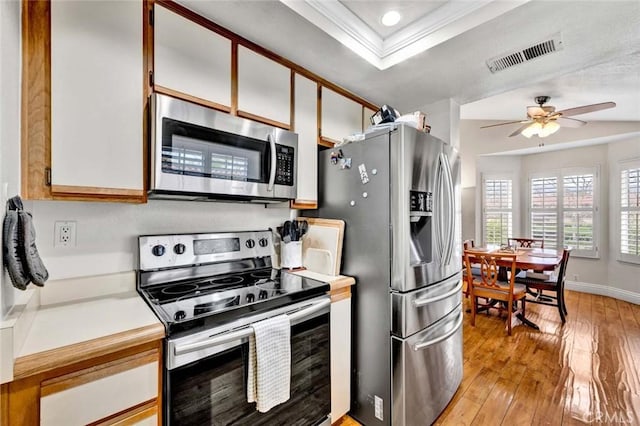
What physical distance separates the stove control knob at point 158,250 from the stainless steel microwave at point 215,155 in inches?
10.6

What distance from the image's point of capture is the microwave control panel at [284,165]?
5.78 ft

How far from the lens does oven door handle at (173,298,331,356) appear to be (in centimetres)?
104

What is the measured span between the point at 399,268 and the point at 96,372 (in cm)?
137

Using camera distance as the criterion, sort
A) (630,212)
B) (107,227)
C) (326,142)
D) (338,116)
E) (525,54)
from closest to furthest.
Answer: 1. (107,227)
2. (525,54)
3. (326,142)
4. (338,116)
5. (630,212)

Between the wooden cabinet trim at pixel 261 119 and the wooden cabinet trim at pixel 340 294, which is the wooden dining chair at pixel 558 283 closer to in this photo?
the wooden cabinet trim at pixel 340 294

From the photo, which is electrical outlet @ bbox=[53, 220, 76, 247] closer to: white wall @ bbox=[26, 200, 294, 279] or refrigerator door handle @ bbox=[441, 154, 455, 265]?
white wall @ bbox=[26, 200, 294, 279]

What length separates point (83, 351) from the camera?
865 mm

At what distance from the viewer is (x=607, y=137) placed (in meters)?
4.20

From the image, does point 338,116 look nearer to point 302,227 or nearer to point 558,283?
point 302,227

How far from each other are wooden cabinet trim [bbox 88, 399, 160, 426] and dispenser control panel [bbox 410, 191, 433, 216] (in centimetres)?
148

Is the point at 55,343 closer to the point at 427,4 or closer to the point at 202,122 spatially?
the point at 202,122

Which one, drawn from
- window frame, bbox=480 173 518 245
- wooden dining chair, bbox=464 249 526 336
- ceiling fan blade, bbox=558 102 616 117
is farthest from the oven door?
window frame, bbox=480 173 518 245

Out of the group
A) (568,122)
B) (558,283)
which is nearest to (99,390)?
(558,283)

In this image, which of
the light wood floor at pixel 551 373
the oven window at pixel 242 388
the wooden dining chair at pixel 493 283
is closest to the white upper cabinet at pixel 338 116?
the oven window at pixel 242 388
